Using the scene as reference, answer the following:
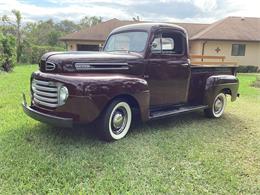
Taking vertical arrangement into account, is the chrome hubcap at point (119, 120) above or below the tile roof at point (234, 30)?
below

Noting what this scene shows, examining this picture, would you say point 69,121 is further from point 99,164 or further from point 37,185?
point 37,185

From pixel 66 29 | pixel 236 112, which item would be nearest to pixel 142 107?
pixel 236 112

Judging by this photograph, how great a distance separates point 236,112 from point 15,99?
6.09m

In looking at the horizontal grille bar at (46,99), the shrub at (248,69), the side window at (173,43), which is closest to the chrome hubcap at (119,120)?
the horizontal grille bar at (46,99)

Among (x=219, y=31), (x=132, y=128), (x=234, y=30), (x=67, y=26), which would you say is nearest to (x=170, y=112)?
(x=132, y=128)

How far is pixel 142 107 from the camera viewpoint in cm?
455

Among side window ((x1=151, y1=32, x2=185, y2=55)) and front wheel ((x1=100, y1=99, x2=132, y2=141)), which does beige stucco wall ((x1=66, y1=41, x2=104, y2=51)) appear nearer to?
side window ((x1=151, y1=32, x2=185, y2=55))

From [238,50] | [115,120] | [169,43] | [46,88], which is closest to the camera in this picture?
[46,88]

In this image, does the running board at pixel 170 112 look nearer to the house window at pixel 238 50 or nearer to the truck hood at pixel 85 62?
the truck hood at pixel 85 62

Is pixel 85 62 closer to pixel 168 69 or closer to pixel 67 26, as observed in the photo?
pixel 168 69

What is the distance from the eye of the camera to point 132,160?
3807 millimetres

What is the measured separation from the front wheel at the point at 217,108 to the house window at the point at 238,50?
18699 mm

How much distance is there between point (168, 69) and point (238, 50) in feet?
68.1

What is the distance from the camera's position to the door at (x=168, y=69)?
4963 mm
